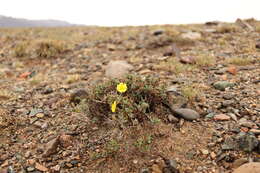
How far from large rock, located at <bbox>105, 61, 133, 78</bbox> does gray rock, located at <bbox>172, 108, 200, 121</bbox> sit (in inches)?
89.2

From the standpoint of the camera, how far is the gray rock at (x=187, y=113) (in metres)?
3.25

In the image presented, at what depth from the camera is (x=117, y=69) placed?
5605mm

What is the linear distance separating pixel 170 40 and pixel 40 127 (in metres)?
5.63

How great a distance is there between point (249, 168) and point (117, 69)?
12.6 ft

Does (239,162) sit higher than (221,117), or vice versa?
(221,117)

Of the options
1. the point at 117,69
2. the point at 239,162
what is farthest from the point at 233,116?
the point at 117,69

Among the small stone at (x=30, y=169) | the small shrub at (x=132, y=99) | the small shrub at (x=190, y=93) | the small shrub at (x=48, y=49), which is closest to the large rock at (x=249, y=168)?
the small shrub at (x=132, y=99)

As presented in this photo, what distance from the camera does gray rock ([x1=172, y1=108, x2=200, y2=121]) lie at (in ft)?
10.7

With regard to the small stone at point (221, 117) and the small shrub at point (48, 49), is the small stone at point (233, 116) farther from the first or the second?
the small shrub at point (48, 49)

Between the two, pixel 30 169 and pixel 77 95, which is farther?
pixel 77 95

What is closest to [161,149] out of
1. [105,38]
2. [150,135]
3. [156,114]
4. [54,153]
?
[150,135]

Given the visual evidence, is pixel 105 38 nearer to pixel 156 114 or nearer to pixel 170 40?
pixel 170 40

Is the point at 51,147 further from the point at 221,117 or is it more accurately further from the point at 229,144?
the point at 221,117

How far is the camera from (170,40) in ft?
26.2
